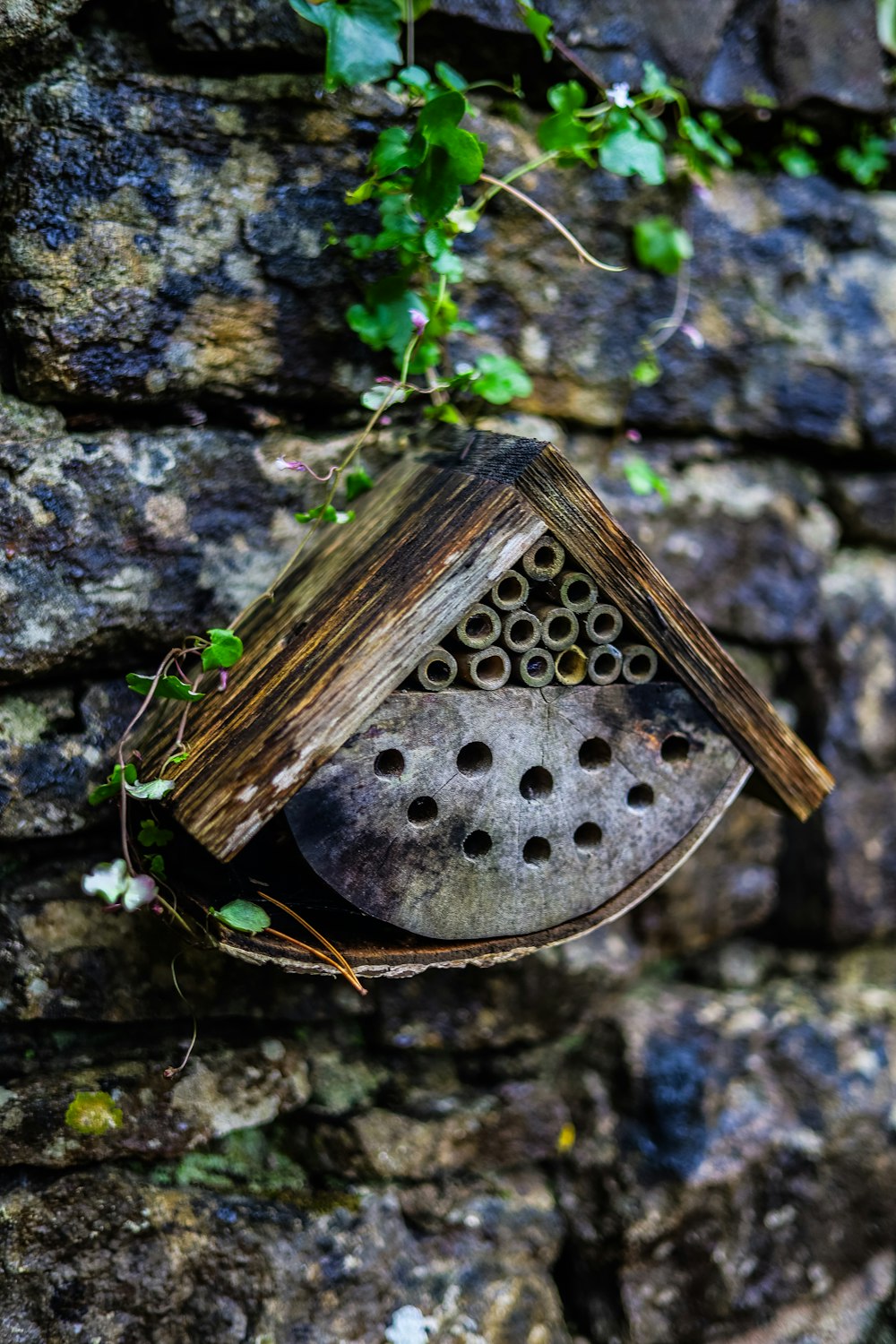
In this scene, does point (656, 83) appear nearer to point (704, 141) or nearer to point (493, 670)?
point (704, 141)

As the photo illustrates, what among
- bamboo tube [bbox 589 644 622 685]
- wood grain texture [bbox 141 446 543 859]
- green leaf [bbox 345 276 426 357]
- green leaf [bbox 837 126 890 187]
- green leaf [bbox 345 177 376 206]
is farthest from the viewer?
green leaf [bbox 837 126 890 187]

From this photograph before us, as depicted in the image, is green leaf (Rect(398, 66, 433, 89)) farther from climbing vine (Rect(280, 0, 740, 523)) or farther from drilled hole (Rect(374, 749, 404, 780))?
drilled hole (Rect(374, 749, 404, 780))

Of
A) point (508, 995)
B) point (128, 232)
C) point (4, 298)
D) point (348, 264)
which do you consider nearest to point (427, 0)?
point (348, 264)

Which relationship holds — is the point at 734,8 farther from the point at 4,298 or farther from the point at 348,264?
the point at 4,298

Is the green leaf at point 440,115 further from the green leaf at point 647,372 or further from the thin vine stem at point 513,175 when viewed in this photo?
the green leaf at point 647,372

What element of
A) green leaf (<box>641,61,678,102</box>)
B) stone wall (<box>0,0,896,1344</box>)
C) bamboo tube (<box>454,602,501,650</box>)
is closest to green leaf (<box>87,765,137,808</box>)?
stone wall (<box>0,0,896,1344</box>)

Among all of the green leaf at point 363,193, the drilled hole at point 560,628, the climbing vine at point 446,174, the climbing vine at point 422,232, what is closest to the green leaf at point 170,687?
the climbing vine at point 422,232

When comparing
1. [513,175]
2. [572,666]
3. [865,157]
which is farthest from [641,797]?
[865,157]
